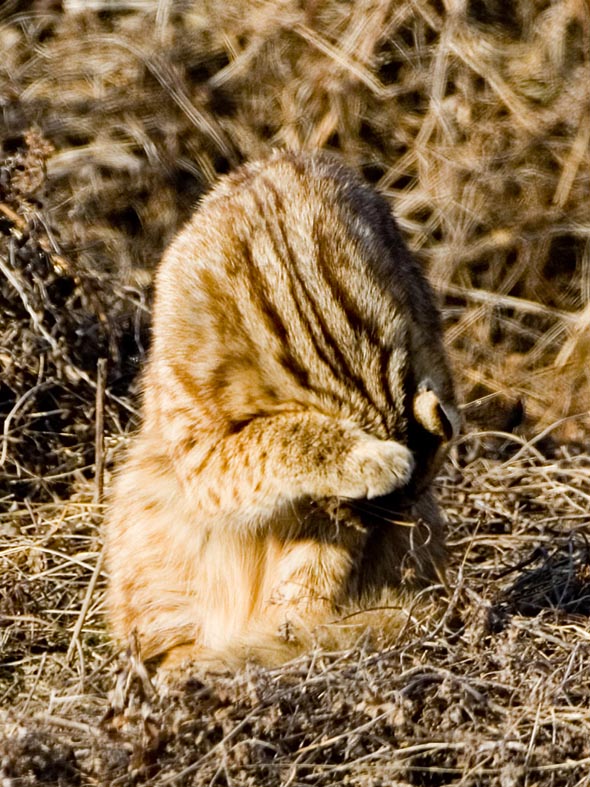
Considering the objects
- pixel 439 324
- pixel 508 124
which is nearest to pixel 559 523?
pixel 439 324

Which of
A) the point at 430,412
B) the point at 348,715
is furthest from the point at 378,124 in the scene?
the point at 348,715

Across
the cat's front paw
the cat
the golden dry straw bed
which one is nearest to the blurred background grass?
the golden dry straw bed

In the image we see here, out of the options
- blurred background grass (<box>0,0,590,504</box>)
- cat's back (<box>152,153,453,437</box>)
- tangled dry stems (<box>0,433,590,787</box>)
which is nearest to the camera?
tangled dry stems (<box>0,433,590,787</box>)

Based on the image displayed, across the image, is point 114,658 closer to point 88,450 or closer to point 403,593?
point 403,593

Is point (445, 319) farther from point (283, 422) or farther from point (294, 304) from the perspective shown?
point (294, 304)

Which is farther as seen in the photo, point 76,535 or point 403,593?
point 76,535

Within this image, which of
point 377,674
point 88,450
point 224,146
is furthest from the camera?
point 224,146

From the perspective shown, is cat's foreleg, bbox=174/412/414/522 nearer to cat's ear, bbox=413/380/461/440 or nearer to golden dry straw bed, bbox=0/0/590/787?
cat's ear, bbox=413/380/461/440
